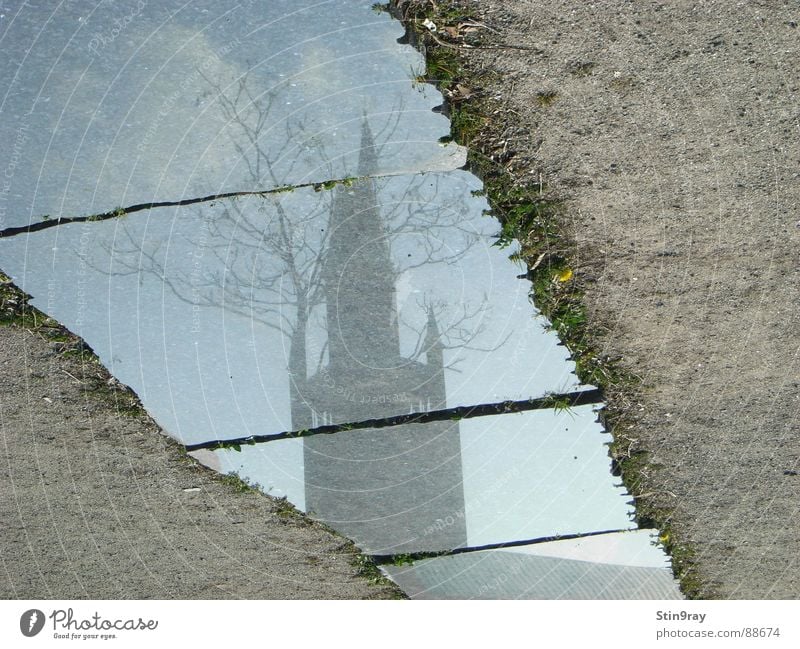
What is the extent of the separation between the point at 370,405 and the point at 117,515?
58.0 inches

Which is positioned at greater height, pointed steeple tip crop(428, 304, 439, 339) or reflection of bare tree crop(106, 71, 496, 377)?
reflection of bare tree crop(106, 71, 496, 377)

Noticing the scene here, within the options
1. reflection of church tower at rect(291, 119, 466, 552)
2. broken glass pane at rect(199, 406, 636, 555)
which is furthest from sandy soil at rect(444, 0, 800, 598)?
reflection of church tower at rect(291, 119, 466, 552)

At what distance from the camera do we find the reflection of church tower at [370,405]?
270 centimetres

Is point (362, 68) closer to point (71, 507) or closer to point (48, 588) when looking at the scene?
point (71, 507)

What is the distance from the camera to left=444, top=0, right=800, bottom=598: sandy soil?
2.56 m

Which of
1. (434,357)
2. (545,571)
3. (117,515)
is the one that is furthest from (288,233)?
(545,571)

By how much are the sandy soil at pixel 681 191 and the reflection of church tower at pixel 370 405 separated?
84cm

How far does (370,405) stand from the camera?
9.20 feet

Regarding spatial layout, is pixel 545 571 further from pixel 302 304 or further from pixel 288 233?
pixel 288 233

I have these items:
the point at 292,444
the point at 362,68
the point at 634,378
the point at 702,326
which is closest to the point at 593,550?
the point at 634,378

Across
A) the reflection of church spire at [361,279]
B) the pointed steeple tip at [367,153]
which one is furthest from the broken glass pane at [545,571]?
the pointed steeple tip at [367,153]

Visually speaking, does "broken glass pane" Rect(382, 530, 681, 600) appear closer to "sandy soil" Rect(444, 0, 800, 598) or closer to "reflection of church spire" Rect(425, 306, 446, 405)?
"sandy soil" Rect(444, 0, 800, 598)

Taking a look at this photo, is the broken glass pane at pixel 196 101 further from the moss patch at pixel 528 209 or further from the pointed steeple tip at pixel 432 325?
the pointed steeple tip at pixel 432 325

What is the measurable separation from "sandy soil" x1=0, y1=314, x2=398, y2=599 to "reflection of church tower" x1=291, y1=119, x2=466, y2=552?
0.91 feet
